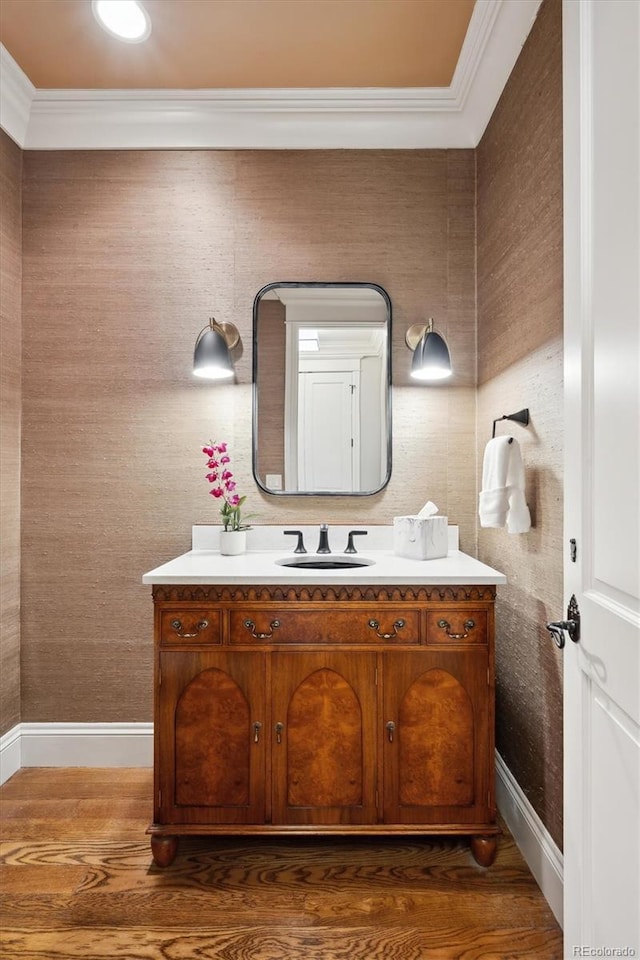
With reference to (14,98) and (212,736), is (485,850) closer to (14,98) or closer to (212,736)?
(212,736)

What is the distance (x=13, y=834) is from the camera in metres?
1.94

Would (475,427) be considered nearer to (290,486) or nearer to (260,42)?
(290,486)

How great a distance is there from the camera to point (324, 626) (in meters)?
1.79

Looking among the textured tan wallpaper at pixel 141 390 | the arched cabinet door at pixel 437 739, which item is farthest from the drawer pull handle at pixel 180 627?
the textured tan wallpaper at pixel 141 390

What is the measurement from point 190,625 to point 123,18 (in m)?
2.01

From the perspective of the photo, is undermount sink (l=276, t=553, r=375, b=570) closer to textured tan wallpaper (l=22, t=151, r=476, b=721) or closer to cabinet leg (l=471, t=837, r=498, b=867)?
textured tan wallpaper (l=22, t=151, r=476, b=721)

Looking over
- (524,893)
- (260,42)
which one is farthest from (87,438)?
(524,893)

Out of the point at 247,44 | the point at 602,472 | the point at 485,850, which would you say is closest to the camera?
the point at 602,472

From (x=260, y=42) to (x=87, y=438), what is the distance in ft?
5.31

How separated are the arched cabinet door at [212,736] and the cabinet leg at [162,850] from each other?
0.23ft

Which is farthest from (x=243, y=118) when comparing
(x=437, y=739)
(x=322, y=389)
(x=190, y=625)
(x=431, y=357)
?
(x=437, y=739)

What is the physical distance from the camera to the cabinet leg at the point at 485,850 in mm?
1756

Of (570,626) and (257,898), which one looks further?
(257,898)

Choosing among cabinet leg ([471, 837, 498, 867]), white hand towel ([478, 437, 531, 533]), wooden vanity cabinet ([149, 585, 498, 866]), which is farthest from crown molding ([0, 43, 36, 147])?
cabinet leg ([471, 837, 498, 867])
